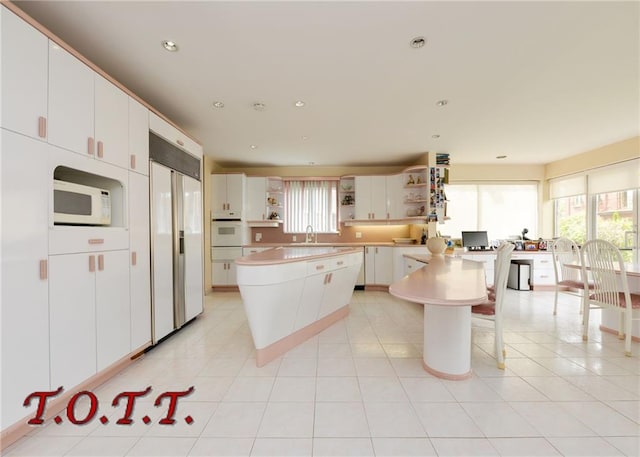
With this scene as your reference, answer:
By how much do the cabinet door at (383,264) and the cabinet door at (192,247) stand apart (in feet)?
10.5

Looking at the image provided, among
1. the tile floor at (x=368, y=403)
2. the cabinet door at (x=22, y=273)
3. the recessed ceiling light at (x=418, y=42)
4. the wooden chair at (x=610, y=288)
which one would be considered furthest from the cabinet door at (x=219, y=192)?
the wooden chair at (x=610, y=288)

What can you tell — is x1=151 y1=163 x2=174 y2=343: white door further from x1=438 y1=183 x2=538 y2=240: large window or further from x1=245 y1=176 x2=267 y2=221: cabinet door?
x1=438 y1=183 x2=538 y2=240: large window

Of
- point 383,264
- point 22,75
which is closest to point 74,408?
point 22,75

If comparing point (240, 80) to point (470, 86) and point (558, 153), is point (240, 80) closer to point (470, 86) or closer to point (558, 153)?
point (470, 86)

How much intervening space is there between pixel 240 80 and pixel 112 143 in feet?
4.00

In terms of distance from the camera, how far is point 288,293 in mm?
2221

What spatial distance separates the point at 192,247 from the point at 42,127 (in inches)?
71.7

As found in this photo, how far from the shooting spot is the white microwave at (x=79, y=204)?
65.2 inches

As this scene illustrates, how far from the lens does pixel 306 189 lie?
18.4 feet

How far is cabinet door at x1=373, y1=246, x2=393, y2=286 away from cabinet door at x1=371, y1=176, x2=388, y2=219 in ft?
2.30

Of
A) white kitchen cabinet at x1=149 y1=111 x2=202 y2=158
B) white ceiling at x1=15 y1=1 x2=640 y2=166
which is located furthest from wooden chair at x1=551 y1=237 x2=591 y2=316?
white kitchen cabinet at x1=149 y1=111 x2=202 y2=158

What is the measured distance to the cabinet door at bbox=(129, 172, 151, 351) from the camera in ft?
7.18

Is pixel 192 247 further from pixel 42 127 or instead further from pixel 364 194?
pixel 364 194

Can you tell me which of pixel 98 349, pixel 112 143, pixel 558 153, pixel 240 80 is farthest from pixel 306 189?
pixel 558 153
